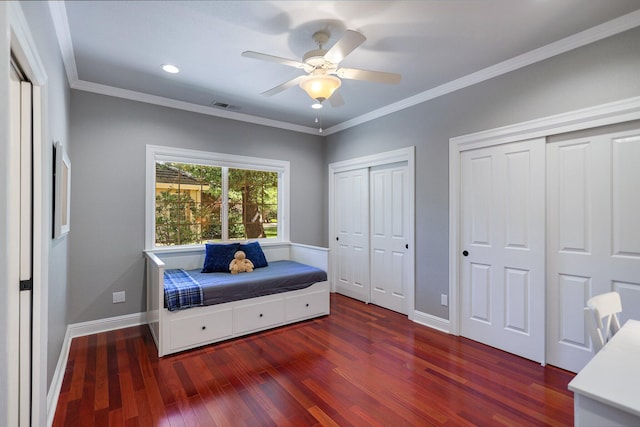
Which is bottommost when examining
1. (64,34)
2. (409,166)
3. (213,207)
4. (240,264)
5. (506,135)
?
(240,264)

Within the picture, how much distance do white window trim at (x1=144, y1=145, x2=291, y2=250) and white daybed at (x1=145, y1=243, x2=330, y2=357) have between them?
25 centimetres

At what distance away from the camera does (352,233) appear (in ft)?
15.0

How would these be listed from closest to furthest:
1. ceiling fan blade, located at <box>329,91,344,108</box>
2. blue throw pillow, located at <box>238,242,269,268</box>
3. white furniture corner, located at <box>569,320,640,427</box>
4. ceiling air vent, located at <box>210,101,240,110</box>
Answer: white furniture corner, located at <box>569,320,640,427</box>, ceiling fan blade, located at <box>329,91,344,108</box>, ceiling air vent, located at <box>210,101,240,110</box>, blue throw pillow, located at <box>238,242,269,268</box>

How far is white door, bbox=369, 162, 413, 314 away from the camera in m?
3.84

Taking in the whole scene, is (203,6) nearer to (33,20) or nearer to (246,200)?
(33,20)

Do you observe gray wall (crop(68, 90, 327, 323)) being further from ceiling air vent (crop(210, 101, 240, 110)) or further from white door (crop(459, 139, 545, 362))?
white door (crop(459, 139, 545, 362))

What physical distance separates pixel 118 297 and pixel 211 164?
6.08 feet

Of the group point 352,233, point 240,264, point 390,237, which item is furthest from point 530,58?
point 240,264

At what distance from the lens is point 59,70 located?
2348 mm

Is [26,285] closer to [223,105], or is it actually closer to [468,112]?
[223,105]

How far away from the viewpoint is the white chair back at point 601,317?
1.44m

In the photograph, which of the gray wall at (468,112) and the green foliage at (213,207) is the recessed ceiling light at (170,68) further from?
the gray wall at (468,112)

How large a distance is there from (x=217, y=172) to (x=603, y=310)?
393cm

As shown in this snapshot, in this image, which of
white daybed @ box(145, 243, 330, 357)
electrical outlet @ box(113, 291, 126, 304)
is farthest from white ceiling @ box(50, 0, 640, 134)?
electrical outlet @ box(113, 291, 126, 304)
